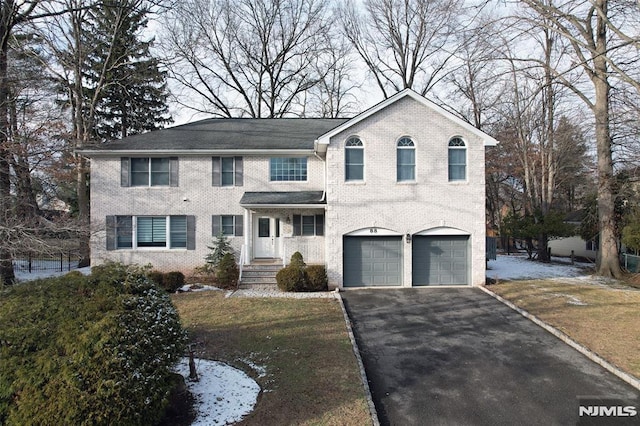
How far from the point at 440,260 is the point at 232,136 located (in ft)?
37.8

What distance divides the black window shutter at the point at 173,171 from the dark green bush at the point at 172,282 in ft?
15.1

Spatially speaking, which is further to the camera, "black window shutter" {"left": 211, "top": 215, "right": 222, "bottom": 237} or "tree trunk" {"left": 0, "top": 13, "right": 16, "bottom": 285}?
"black window shutter" {"left": 211, "top": 215, "right": 222, "bottom": 237}

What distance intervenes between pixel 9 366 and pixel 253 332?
537 cm

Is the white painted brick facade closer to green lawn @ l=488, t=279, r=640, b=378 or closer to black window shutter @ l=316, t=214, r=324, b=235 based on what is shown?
black window shutter @ l=316, t=214, r=324, b=235

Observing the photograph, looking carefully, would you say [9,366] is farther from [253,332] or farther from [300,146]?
[300,146]

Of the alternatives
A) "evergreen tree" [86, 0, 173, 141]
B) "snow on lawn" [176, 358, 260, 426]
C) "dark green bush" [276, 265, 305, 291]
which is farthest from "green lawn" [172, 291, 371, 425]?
"evergreen tree" [86, 0, 173, 141]

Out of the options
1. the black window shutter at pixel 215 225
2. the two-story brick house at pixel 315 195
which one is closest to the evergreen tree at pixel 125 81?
the two-story brick house at pixel 315 195

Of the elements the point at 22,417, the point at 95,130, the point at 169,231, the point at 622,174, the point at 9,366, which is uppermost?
the point at 95,130

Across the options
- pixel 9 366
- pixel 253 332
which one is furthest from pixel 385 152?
pixel 9 366

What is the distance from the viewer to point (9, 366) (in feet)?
14.3

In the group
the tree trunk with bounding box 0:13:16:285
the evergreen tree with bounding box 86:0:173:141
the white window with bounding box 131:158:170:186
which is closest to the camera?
the tree trunk with bounding box 0:13:16:285

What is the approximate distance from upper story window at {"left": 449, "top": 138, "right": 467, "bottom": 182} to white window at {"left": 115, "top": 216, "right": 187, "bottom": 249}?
11.9m

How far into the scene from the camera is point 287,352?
306 inches

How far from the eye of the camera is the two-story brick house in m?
14.7
